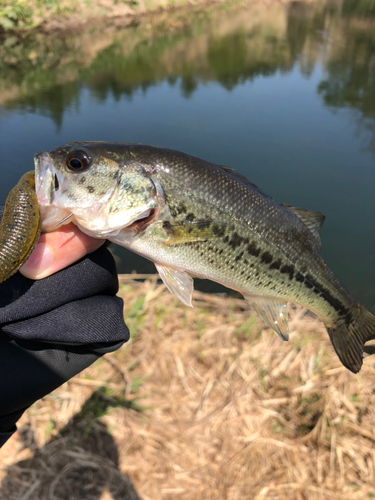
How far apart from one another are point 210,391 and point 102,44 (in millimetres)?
26161

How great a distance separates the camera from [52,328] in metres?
1.91

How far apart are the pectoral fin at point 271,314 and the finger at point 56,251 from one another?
1170mm

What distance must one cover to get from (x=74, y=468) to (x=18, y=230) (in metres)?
2.83

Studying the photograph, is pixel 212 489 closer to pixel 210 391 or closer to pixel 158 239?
pixel 210 391

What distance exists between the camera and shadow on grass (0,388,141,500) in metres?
3.24

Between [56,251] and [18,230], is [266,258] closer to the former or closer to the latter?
[56,251]

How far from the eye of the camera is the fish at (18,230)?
163cm

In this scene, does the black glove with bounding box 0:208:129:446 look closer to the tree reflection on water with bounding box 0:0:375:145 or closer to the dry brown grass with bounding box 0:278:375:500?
the dry brown grass with bounding box 0:278:375:500

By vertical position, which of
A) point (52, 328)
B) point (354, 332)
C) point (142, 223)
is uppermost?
point (142, 223)

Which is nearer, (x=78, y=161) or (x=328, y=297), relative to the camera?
(x=78, y=161)

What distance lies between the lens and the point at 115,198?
77.3 inches

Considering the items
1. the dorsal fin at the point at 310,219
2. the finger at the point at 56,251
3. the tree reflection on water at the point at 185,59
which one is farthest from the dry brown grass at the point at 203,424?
the tree reflection on water at the point at 185,59

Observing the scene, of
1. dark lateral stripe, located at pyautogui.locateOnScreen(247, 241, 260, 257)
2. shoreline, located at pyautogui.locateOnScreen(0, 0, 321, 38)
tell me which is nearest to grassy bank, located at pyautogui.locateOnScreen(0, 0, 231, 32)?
shoreline, located at pyautogui.locateOnScreen(0, 0, 321, 38)

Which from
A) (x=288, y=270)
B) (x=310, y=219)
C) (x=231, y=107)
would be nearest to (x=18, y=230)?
(x=288, y=270)
